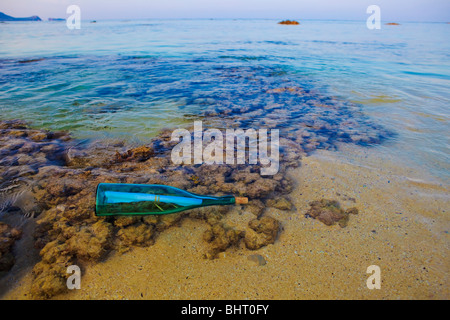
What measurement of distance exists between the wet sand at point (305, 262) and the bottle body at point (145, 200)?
0.20 m

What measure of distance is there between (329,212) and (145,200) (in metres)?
1.86

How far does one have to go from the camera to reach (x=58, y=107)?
5.18 meters

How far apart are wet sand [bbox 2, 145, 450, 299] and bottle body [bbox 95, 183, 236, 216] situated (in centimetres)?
20

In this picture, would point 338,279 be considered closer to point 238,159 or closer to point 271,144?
point 238,159

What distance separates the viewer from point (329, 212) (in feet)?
7.73

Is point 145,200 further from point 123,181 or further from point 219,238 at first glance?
point 219,238

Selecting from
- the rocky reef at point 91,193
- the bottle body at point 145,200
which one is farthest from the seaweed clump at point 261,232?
the bottle body at point 145,200

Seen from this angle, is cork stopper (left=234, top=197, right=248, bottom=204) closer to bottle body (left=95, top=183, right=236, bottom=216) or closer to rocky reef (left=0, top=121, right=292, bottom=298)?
bottle body (left=95, top=183, right=236, bottom=216)

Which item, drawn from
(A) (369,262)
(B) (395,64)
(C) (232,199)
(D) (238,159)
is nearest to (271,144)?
(D) (238,159)

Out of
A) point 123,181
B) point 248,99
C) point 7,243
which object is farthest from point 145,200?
point 248,99

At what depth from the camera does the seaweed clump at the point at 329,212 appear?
229cm

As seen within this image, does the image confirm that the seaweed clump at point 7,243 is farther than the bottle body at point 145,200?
No

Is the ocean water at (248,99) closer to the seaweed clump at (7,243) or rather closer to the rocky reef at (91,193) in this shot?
the rocky reef at (91,193)
